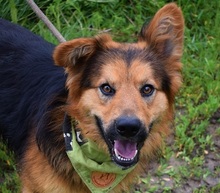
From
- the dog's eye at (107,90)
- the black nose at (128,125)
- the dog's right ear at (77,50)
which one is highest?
the dog's right ear at (77,50)

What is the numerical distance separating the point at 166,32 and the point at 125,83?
1.53 feet

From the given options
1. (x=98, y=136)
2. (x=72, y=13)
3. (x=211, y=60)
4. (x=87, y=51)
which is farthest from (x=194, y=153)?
(x=72, y=13)

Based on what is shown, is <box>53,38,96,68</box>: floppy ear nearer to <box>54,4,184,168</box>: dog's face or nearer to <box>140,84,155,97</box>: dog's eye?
<box>54,4,184,168</box>: dog's face

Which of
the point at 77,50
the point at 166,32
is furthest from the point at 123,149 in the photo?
the point at 166,32

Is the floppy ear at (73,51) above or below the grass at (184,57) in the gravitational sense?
above

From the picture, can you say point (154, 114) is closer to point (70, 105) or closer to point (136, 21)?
point (70, 105)

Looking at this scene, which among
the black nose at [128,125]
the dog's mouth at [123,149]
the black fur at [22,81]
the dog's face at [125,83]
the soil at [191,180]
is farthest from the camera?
the soil at [191,180]

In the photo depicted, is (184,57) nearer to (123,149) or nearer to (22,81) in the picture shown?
(22,81)

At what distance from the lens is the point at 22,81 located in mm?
3648

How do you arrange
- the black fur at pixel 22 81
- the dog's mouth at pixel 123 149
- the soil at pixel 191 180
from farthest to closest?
the soil at pixel 191 180
the black fur at pixel 22 81
the dog's mouth at pixel 123 149

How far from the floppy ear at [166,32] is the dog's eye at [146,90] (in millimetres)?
298

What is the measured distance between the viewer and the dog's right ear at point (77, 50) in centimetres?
292

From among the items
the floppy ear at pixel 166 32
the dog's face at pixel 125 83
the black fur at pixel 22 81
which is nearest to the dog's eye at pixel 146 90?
the dog's face at pixel 125 83

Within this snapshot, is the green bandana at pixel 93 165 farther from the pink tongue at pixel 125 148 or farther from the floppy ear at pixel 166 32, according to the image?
the floppy ear at pixel 166 32
